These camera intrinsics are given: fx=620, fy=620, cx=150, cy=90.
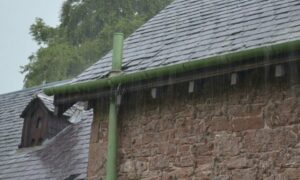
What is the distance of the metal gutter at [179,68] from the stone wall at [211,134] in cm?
30

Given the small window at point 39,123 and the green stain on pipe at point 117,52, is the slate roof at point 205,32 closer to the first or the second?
the green stain on pipe at point 117,52

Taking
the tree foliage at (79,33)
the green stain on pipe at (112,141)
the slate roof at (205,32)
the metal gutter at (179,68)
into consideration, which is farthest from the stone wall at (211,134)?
the tree foliage at (79,33)

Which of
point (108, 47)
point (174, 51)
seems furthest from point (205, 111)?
point (108, 47)

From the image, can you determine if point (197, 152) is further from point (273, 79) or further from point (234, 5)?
point (234, 5)

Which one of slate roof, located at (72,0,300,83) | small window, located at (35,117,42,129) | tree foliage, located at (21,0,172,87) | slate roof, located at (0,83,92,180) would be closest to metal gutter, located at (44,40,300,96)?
slate roof, located at (72,0,300,83)

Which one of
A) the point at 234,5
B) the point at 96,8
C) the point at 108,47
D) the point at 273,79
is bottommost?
the point at 273,79

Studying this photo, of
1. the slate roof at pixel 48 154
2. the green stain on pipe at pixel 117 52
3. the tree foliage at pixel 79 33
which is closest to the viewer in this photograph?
the green stain on pipe at pixel 117 52

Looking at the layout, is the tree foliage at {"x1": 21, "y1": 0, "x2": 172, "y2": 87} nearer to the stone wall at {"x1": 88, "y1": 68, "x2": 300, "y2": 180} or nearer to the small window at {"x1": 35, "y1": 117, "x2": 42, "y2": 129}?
the small window at {"x1": 35, "y1": 117, "x2": 42, "y2": 129}

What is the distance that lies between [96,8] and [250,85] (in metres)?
22.5

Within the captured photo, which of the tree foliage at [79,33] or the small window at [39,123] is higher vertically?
the tree foliage at [79,33]

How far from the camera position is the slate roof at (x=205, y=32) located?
6.72m

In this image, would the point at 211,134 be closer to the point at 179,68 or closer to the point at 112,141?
the point at 179,68

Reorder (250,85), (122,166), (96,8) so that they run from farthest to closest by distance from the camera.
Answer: (96,8)
(122,166)
(250,85)

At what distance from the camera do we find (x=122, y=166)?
289 inches
